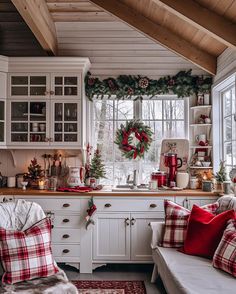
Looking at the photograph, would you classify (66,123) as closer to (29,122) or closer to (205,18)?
(29,122)

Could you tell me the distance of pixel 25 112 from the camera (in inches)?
153

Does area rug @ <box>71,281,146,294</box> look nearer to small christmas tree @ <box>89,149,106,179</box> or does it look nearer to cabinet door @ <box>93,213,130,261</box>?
cabinet door @ <box>93,213,130,261</box>

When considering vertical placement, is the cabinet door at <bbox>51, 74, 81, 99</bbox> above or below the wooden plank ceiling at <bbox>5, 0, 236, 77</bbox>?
below

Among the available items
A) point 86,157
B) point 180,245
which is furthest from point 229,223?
point 86,157

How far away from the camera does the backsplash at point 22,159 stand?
4148mm

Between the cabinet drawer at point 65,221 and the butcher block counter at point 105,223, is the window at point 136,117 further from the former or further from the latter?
the cabinet drawer at point 65,221

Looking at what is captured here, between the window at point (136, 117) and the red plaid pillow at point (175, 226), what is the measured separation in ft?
4.05

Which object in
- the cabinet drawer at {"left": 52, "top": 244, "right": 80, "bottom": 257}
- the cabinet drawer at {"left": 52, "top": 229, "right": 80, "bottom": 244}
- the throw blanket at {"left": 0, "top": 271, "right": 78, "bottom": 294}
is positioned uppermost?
the cabinet drawer at {"left": 52, "top": 229, "right": 80, "bottom": 244}

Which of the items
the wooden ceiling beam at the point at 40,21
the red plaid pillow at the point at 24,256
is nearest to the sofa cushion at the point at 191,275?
Answer: the red plaid pillow at the point at 24,256

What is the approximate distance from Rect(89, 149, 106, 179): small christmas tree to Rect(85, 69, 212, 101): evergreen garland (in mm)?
758

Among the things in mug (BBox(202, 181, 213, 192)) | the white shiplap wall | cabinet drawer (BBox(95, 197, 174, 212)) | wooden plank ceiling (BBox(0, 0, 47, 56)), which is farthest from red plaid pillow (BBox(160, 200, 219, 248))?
wooden plank ceiling (BBox(0, 0, 47, 56))

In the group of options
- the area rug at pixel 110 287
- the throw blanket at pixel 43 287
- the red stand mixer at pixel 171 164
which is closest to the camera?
the throw blanket at pixel 43 287

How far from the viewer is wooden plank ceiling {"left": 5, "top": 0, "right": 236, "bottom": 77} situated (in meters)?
2.91

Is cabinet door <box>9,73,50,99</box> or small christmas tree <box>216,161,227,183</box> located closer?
small christmas tree <box>216,161,227,183</box>
